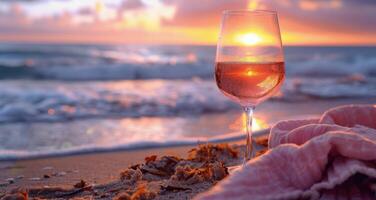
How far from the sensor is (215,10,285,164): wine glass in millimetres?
2248

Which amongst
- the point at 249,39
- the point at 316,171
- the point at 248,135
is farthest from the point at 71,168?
the point at 316,171

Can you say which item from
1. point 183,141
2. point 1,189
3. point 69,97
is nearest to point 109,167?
point 1,189

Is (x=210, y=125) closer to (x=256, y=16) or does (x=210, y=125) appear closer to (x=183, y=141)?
(x=183, y=141)

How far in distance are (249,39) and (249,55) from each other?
83 millimetres

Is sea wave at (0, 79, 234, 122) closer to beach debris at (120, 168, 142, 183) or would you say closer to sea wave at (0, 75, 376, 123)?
sea wave at (0, 75, 376, 123)

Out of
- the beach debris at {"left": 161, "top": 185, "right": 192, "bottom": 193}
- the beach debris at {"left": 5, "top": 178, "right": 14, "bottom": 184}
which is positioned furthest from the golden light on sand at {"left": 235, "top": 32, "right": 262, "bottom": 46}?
the beach debris at {"left": 5, "top": 178, "right": 14, "bottom": 184}

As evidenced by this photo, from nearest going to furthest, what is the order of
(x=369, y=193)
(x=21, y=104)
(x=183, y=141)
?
(x=369, y=193) < (x=183, y=141) < (x=21, y=104)

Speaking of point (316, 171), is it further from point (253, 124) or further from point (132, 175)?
point (253, 124)

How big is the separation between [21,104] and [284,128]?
5.99m

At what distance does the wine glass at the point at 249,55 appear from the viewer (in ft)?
7.38

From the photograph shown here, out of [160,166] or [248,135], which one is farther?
[160,166]

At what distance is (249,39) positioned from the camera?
7.68 ft

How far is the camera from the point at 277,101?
29.9ft

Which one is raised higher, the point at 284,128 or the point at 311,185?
the point at 284,128
